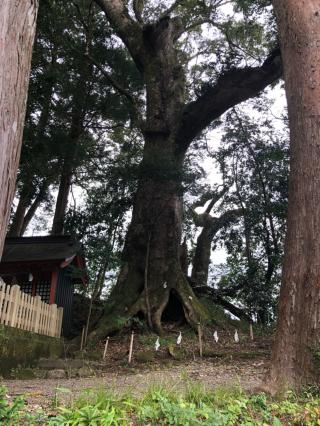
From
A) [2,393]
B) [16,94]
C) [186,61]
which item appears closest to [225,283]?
[186,61]

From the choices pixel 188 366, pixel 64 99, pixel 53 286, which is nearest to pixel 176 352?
pixel 188 366

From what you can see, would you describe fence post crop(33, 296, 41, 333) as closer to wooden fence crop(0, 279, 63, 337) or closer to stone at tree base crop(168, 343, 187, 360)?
wooden fence crop(0, 279, 63, 337)

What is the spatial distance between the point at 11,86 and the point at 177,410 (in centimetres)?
286

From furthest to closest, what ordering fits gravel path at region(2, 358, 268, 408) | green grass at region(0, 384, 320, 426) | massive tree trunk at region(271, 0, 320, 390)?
gravel path at region(2, 358, 268, 408), massive tree trunk at region(271, 0, 320, 390), green grass at region(0, 384, 320, 426)

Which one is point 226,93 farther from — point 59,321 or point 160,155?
point 59,321

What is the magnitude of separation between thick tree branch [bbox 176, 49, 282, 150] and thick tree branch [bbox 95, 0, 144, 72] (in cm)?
298

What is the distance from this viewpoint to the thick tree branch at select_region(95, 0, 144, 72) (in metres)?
15.4

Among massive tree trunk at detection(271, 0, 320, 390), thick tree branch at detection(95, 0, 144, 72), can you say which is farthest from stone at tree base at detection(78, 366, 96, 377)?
thick tree branch at detection(95, 0, 144, 72)

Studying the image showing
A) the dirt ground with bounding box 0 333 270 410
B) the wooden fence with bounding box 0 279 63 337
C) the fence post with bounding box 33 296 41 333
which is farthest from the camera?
the fence post with bounding box 33 296 41 333

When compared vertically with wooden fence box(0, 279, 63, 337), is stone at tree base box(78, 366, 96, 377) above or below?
below

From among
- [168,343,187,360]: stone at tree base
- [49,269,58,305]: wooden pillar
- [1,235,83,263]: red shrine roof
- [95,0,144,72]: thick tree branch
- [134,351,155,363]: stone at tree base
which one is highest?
[95,0,144,72]: thick tree branch

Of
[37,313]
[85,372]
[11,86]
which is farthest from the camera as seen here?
[37,313]

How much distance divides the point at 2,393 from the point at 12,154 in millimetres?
2389

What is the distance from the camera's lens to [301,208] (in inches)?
215
